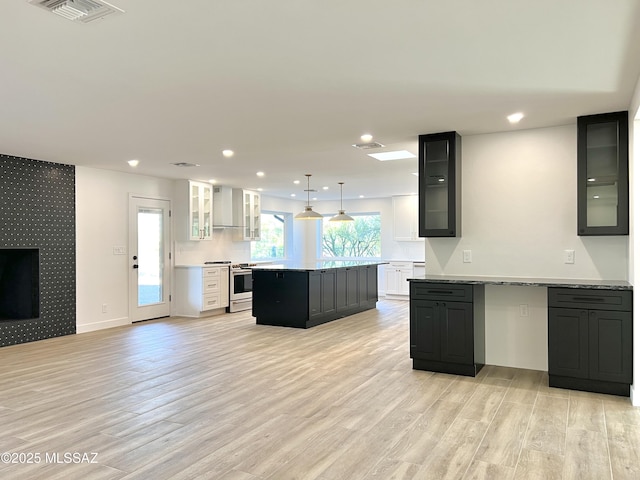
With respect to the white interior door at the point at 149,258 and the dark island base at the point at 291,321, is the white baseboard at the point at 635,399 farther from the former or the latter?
the white interior door at the point at 149,258

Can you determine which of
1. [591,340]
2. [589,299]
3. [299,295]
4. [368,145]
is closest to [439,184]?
[368,145]

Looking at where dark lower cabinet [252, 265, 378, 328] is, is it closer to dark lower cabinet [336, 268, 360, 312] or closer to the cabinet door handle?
dark lower cabinet [336, 268, 360, 312]

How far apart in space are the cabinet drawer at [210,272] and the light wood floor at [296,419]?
2.78 m

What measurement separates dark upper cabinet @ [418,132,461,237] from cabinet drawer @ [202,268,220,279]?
4533 mm

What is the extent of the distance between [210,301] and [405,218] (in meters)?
4.92

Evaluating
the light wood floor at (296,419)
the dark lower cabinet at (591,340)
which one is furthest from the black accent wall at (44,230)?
the dark lower cabinet at (591,340)

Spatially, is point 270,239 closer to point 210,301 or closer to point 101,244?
point 210,301

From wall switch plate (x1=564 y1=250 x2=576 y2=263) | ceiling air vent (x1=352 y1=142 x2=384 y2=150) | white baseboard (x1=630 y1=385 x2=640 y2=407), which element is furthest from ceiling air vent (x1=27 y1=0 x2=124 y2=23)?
white baseboard (x1=630 y1=385 x2=640 y2=407)

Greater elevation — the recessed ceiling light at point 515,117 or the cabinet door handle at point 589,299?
the recessed ceiling light at point 515,117

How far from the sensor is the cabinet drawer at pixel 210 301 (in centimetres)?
834

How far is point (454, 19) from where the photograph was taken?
8.02 ft

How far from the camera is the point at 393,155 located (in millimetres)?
6426

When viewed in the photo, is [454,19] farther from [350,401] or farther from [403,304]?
[403,304]

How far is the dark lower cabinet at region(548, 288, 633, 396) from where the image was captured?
3.83 metres
